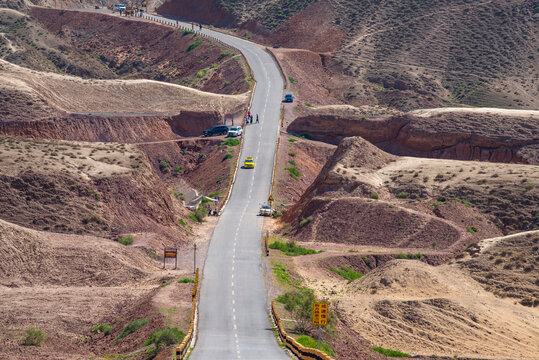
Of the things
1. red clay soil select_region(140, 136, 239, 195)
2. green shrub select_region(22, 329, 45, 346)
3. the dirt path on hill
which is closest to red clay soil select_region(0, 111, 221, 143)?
red clay soil select_region(140, 136, 239, 195)

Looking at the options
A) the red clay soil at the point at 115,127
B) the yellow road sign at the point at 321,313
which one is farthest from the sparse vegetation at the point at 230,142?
the yellow road sign at the point at 321,313

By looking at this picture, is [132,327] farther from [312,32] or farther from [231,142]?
[312,32]

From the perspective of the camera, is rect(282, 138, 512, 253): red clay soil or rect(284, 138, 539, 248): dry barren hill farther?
rect(284, 138, 539, 248): dry barren hill

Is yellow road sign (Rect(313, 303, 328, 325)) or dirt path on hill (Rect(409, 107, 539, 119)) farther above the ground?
dirt path on hill (Rect(409, 107, 539, 119))

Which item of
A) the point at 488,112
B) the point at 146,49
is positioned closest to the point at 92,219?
the point at 488,112

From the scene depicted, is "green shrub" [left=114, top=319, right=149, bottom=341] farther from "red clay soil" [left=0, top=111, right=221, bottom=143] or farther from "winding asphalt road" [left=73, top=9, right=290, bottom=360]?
"red clay soil" [left=0, top=111, right=221, bottom=143]

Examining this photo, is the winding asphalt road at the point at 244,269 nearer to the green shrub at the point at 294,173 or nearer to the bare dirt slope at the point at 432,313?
the green shrub at the point at 294,173
